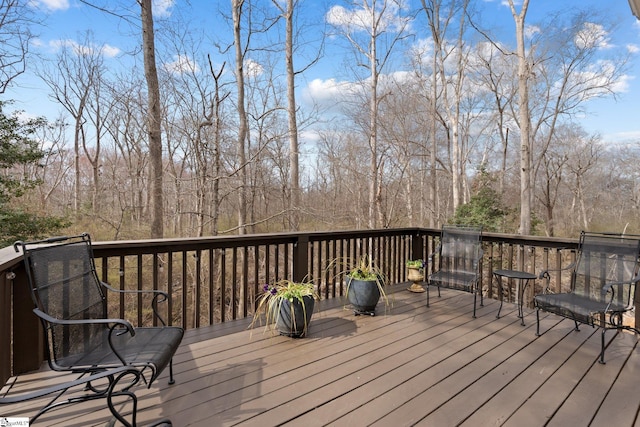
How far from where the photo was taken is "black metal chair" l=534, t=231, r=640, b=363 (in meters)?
2.48

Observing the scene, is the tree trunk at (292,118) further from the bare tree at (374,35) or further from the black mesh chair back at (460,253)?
the black mesh chair back at (460,253)

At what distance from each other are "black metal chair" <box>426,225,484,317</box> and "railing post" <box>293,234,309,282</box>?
140cm

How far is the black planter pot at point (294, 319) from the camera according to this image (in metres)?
2.61

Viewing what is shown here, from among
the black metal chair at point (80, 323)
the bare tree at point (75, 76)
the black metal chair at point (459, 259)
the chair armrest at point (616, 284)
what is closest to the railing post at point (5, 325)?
the black metal chair at point (80, 323)

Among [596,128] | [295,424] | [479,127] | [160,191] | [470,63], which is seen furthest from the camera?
[479,127]

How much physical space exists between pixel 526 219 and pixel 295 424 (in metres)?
10.4

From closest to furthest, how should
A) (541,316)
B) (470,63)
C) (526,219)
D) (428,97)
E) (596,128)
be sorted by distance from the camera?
(541,316) → (526,219) → (428,97) → (470,63) → (596,128)

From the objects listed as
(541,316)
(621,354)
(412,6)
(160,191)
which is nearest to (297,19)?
(412,6)

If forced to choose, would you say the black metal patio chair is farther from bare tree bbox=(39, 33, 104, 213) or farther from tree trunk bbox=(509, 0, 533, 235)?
bare tree bbox=(39, 33, 104, 213)

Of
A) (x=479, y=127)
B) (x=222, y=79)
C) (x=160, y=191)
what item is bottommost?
(x=160, y=191)

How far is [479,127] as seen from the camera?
684 inches

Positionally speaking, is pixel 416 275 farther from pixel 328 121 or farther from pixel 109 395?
pixel 328 121

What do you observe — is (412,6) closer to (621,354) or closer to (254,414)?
(621,354)

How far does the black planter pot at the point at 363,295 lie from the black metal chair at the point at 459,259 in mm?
750
